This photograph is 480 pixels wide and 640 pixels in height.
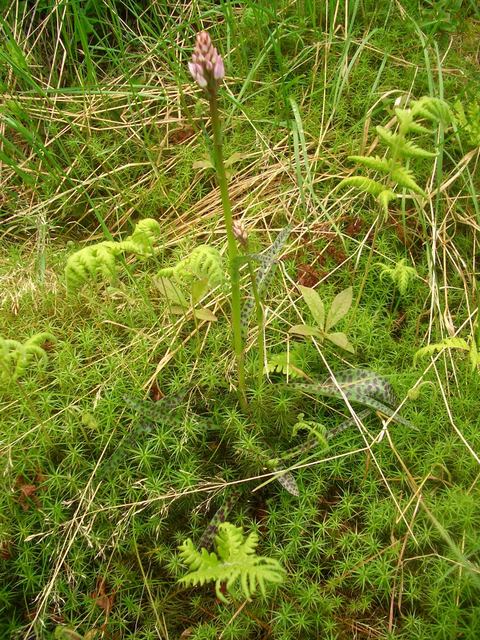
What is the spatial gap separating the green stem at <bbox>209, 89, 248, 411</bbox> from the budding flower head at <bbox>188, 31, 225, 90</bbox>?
0.03 metres

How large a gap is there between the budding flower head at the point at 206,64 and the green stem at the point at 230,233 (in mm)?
31

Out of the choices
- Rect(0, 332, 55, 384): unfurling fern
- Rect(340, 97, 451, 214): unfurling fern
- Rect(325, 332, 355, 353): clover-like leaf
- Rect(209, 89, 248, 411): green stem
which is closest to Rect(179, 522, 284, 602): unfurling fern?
Rect(209, 89, 248, 411): green stem

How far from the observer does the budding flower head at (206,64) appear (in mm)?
1524

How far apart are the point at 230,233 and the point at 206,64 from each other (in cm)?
48

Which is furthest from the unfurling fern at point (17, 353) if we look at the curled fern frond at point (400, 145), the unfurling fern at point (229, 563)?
the curled fern frond at point (400, 145)

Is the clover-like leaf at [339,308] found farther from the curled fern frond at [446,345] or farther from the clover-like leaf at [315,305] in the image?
the curled fern frond at [446,345]

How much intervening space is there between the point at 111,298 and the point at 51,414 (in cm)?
58

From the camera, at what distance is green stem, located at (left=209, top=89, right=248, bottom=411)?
1.62 metres

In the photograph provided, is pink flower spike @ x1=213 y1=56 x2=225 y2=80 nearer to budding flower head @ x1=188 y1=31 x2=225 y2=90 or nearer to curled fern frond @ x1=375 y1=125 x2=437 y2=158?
budding flower head @ x1=188 y1=31 x2=225 y2=90

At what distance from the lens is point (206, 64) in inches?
60.3

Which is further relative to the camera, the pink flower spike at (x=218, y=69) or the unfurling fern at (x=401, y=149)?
the unfurling fern at (x=401, y=149)

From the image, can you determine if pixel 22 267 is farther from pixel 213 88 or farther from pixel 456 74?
pixel 456 74

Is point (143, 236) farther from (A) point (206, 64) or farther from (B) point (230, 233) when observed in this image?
(A) point (206, 64)

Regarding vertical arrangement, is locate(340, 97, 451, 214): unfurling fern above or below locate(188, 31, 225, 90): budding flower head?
below
